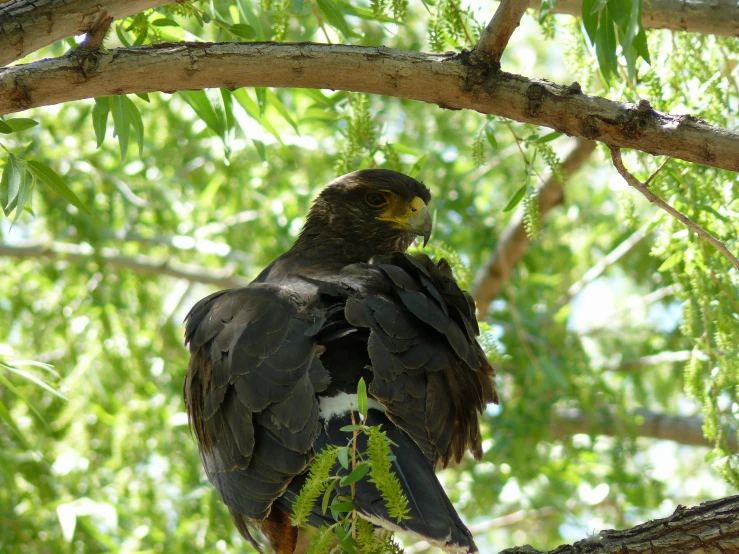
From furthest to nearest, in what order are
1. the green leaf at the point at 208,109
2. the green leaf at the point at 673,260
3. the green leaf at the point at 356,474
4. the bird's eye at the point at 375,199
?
the bird's eye at the point at 375,199, the green leaf at the point at 208,109, the green leaf at the point at 673,260, the green leaf at the point at 356,474

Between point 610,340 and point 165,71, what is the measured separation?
681 centimetres

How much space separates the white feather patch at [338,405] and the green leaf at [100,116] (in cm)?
134

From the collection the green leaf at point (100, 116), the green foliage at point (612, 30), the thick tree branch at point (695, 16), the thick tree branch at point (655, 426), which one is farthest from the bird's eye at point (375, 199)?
the thick tree branch at point (655, 426)

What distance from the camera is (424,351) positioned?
3434 millimetres

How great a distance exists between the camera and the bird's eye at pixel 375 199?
471 centimetres

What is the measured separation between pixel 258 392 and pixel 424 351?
675mm

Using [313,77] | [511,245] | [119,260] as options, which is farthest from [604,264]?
[313,77]

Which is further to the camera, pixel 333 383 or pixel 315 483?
pixel 333 383

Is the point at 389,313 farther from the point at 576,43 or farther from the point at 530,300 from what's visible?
the point at 530,300

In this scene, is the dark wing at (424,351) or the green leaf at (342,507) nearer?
the green leaf at (342,507)

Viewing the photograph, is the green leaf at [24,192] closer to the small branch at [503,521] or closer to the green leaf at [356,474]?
the green leaf at [356,474]

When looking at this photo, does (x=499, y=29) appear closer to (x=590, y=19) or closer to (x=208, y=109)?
(x=590, y=19)

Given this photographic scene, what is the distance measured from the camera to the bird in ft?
10.4

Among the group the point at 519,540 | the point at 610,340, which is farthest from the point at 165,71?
the point at 519,540
